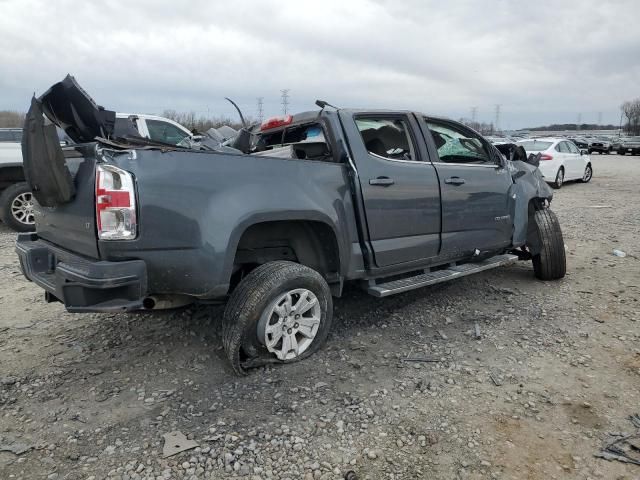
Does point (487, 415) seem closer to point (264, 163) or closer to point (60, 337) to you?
point (264, 163)

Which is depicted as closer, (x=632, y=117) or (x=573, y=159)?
(x=573, y=159)

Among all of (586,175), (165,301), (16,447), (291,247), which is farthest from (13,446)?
(586,175)

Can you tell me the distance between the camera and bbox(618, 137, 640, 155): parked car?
3725 centimetres

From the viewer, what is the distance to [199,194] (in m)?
2.79

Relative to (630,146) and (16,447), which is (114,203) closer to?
(16,447)

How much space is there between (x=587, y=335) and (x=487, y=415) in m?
1.64

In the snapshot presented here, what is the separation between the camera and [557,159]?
14.9 meters

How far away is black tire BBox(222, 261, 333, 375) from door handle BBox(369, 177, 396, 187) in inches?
34.3

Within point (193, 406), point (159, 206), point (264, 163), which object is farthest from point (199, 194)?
point (193, 406)

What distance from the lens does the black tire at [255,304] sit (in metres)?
2.99

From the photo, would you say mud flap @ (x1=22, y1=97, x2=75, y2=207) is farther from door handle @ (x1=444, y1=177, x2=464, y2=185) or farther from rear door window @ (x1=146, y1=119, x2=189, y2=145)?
rear door window @ (x1=146, y1=119, x2=189, y2=145)

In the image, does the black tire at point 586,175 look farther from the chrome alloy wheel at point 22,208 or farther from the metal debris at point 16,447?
the metal debris at point 16,447

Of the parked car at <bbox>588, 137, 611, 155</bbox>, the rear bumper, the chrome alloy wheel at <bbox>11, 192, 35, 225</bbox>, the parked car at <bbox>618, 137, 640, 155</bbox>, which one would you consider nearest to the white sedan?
the chrome alloy wheel at <bbox>11, 192, 35, 225</bbox>

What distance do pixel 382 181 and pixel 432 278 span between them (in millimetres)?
986
